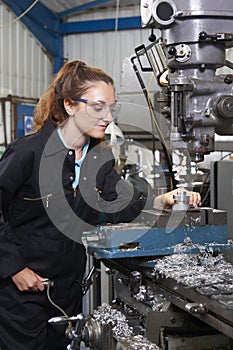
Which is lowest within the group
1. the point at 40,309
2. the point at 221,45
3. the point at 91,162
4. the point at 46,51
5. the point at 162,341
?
the point at 40,309

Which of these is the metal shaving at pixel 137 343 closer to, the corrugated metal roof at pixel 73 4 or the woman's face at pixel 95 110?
the woman's face at pixel 95 110

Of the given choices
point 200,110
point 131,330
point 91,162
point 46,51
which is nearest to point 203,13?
point 200,110

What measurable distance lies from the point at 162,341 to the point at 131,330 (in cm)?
12

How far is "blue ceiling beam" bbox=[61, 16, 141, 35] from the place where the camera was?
4.39 m

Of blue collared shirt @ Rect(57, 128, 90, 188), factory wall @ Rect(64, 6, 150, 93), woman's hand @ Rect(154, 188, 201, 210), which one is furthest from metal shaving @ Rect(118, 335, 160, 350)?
factory wall @ Rect(64, 6, 150, 93)

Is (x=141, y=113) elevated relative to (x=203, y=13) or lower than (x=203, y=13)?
lower

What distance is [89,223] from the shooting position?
162 cm

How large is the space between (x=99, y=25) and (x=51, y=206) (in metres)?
3.32

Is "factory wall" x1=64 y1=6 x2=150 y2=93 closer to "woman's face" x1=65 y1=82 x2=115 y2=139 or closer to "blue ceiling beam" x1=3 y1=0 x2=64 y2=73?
"blue ceiling beam" x1=3 y1=0 x2=64 y2=73

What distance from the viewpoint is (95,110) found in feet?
4.94

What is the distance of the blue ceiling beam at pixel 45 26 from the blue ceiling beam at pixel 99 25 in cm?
8

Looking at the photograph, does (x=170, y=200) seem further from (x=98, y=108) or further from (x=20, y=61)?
(x=20, y=61)

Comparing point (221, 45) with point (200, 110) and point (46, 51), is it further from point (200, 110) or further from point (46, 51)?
point (46, 51)

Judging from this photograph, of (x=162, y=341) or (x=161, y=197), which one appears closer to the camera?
(x=162, y=341)
